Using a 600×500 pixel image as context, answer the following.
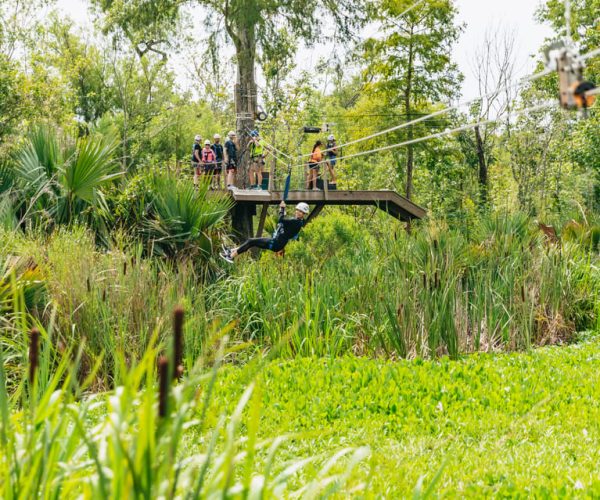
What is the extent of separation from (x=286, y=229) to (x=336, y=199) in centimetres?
507

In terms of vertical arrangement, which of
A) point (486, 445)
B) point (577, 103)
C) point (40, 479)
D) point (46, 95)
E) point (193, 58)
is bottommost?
point (486, 445)

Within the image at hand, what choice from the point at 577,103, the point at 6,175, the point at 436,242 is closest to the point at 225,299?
the point at 436,242

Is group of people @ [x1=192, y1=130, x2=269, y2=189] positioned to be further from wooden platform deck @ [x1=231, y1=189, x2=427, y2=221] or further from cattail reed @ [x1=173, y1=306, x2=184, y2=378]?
cattail reed @ [x1=173, y1=306, x2=184, y2=378]

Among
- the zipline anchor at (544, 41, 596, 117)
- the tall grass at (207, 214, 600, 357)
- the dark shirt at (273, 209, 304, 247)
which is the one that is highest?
the zipline anchor at (544, 41, 596, 117)

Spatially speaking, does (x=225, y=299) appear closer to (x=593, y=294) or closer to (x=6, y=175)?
→ (x=6, y=175)

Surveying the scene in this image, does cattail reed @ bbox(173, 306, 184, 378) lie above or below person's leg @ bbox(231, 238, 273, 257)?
above

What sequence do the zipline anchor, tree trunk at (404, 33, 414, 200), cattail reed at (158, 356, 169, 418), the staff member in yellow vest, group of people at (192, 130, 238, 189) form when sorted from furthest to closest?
tree trunk at (404, 33, 414, 200), the staff member in yellow vest, group of people at (192, 130, 238, 189), the zipline anchor, cattail reed at (158, 356, 169, 418)

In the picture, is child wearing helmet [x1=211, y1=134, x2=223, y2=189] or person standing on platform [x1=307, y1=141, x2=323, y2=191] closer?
child wearing helmet [x1=211, y1=134, x2=223, y2=189]

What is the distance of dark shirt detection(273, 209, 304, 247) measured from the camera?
1339cm

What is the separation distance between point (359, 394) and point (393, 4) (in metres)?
19.4

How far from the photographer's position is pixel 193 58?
3216cm

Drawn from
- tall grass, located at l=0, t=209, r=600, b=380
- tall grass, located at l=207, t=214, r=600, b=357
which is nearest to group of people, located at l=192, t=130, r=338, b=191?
tall grass, located at l=0, t=209, r=600, b=380

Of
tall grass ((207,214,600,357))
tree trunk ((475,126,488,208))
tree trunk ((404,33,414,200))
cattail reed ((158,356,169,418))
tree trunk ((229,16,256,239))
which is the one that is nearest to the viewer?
cattail reed ((158,356,169,418))

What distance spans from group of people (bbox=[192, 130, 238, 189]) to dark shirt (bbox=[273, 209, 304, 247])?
3.98 meters
